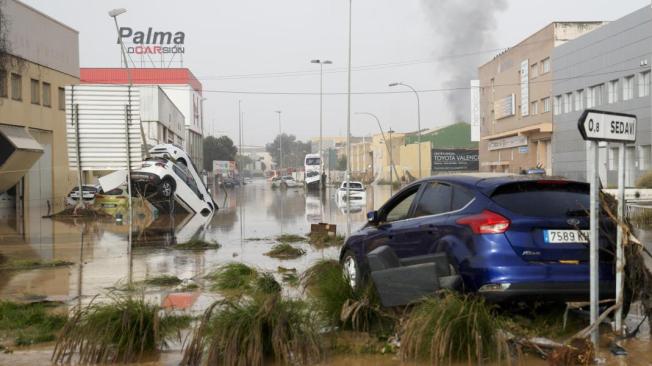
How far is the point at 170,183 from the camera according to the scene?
1118 inches

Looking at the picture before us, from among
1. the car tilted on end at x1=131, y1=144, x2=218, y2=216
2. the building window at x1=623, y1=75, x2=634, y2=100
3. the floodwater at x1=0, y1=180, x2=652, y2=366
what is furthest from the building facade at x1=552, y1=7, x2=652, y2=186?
the floodwater at x1=0, y1=180, x2=652, y2=366

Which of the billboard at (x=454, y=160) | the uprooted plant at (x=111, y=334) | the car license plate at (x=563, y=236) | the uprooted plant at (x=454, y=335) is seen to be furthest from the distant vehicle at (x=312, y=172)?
the uprooted plant at (x=454, y=335)

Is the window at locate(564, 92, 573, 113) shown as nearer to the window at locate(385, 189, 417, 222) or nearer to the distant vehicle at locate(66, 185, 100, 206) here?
the distant vehicle at locate(66, 185, 100, 206)

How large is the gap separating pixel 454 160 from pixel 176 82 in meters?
41.2

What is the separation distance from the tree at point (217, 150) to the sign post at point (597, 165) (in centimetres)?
12156

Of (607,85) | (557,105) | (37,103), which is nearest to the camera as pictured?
(37,103)

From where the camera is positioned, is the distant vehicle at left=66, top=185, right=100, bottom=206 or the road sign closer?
the road sign

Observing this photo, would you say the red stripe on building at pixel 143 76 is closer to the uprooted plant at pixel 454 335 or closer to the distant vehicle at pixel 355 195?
the distant vehicle at pixel 355 195

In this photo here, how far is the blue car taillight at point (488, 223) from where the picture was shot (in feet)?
20.4

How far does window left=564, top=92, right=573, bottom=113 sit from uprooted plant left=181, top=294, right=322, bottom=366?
46413mm

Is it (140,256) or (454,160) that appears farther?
(454,160)

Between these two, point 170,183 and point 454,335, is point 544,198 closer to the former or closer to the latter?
point 454,335

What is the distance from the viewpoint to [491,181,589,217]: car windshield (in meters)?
6.35

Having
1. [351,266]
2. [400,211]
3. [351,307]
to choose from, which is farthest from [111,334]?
[400,211]
